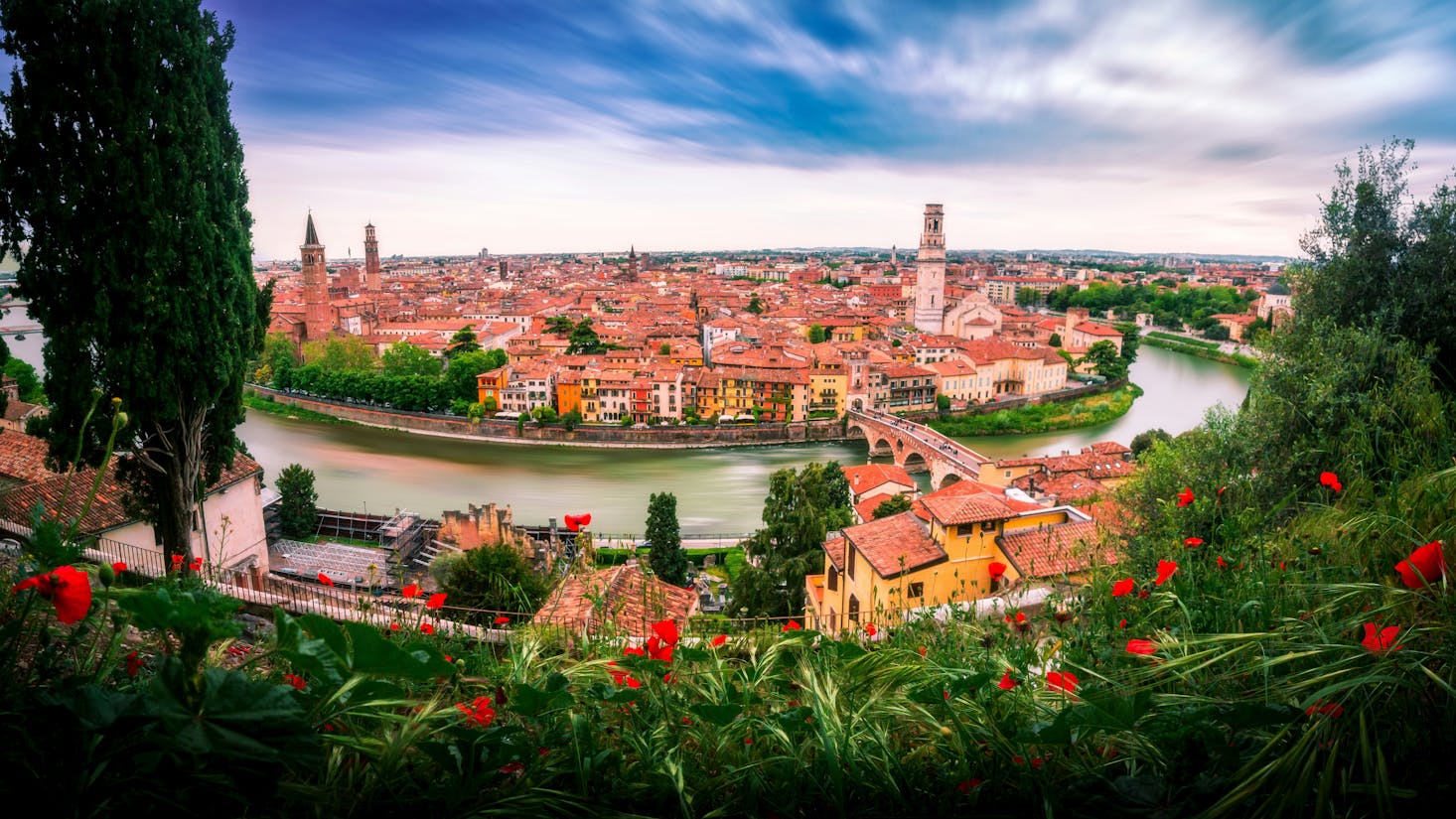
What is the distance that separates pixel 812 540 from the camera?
766 centimetres

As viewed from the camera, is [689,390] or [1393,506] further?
[689,390]

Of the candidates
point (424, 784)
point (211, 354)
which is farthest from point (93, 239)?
point (424, 784)

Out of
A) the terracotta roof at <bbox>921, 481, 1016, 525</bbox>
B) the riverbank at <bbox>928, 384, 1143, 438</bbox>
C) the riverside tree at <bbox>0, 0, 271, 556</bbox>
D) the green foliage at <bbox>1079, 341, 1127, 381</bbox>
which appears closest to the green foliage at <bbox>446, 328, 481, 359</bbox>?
the riverbank at <bbox>928, 384, 1143, 438</bbox>

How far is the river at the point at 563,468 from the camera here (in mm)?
13398

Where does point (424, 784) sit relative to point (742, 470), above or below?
above

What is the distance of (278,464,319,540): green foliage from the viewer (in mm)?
10727

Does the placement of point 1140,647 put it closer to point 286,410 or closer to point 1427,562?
point 1427,562

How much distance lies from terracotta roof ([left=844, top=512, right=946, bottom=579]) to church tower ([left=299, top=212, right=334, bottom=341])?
2921 centimetres

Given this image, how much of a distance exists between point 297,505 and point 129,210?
26.6ft

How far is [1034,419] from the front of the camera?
21.0 meters

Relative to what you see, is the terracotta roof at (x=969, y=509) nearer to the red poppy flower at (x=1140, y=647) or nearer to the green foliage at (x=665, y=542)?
the red poppy flower at (x=1140, y=647)

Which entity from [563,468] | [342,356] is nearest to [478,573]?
[563,468]

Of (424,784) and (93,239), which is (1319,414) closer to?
(424,784)

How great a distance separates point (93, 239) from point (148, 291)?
1.03 feet
